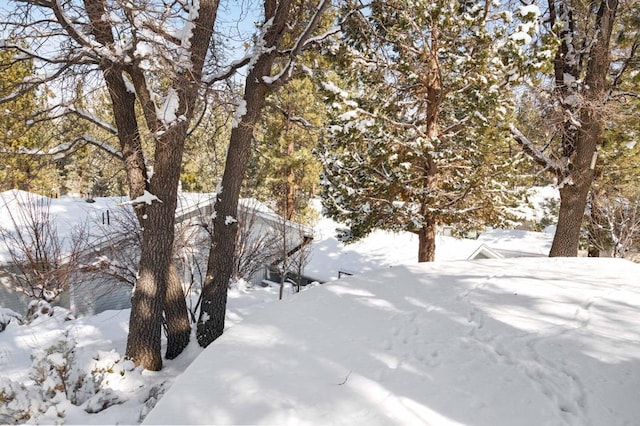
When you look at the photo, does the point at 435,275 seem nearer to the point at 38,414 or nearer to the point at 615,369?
the point at 615,369

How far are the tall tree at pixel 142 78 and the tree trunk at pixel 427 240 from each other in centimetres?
549

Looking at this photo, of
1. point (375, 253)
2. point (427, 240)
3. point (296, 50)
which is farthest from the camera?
point (375, 253)

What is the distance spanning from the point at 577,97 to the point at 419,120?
320 cm

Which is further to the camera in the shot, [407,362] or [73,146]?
[73,146]

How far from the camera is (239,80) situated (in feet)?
22.3

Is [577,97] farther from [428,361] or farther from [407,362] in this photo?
[407,362]

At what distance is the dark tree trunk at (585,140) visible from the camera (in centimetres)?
733

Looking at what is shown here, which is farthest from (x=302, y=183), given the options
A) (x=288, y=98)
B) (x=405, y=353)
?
(x=405, y=353)

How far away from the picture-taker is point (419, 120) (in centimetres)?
842

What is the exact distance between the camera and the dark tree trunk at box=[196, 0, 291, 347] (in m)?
5.89

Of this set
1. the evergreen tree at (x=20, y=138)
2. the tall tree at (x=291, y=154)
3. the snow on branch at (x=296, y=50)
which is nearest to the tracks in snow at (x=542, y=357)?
the snow on branch at (x=296, y=50)

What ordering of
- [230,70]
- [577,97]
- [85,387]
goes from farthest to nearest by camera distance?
[577,97] < [230,70] < [85,387]

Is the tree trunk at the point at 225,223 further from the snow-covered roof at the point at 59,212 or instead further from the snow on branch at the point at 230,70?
the snow-covered roof at the point at 59,212

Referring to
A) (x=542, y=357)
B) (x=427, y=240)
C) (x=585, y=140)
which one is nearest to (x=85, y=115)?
(x=542, y=357)
